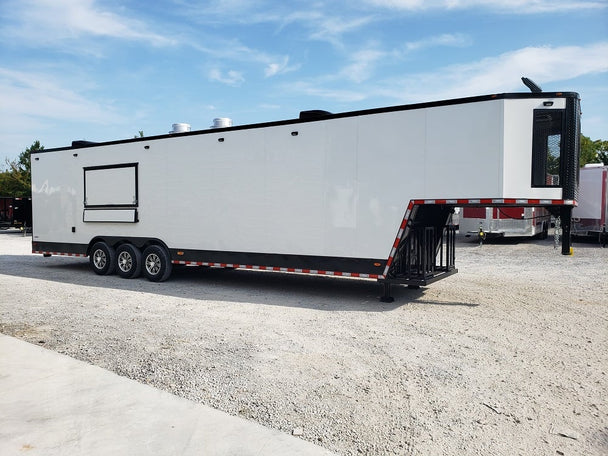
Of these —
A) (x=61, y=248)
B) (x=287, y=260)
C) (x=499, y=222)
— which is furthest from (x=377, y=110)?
(x=499, y=222)

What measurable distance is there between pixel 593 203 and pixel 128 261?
1724 centimetres

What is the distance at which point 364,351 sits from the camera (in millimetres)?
5727

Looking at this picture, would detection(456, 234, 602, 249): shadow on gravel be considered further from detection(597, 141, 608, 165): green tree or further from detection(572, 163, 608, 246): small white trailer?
detection(597, 141, 608, 165): green tree

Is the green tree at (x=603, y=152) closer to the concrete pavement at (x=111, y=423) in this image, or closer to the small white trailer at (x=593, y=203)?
the small white trailer at (x=593, y=203)

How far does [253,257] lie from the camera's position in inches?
382

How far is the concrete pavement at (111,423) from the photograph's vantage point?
3.38 m

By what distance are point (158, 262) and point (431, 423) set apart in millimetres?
8400

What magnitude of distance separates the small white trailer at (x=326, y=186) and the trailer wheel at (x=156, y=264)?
0.11ft

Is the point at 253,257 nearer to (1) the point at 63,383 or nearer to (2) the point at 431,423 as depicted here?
(1) the point at 63,383

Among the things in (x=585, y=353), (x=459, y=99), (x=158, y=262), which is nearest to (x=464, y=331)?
(x=585, y=353)

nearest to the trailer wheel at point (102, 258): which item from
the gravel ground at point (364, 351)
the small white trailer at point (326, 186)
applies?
the small white trailer at point (326, 186)

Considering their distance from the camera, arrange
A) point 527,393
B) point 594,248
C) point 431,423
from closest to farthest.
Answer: point 431,423 → point 527,393 → point 594,248

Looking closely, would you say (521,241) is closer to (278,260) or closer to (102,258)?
(278,260)

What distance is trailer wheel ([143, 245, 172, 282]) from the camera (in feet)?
35.5
